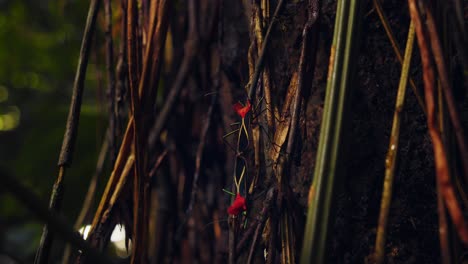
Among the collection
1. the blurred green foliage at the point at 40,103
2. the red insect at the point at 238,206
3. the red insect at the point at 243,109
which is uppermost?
the blurred green foliage at the point at 40,103

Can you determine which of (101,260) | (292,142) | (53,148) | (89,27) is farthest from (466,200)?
(53,148)

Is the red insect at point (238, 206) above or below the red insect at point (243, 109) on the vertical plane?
below

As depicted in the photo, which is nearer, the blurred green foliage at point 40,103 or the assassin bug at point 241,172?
the assassin bug at point 241,172

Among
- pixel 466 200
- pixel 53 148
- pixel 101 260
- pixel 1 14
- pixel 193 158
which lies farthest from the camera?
pixel 1 14

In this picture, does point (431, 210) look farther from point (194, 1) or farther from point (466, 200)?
point (194, 1)

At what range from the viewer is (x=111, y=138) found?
91 centimetres

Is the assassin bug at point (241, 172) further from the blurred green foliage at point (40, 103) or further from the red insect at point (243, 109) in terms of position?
the blurred green foliage at point (40, 103)

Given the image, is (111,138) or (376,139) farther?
(111,138)

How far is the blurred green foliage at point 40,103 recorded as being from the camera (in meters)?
1.88

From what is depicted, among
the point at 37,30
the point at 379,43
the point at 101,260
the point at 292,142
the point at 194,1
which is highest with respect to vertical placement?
the point at 37,30

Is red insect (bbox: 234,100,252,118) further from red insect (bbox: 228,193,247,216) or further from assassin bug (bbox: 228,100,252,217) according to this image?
red insect (bbox: 228,193,247,216)

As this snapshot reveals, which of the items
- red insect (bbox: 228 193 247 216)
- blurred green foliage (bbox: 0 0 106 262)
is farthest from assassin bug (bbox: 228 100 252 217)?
blurred green foliage (bbox: 0 0 106 262)

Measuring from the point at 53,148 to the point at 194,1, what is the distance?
3.83 ft

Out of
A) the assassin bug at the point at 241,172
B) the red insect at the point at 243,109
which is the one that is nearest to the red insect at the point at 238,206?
the assassin bug at the point at 241,172
